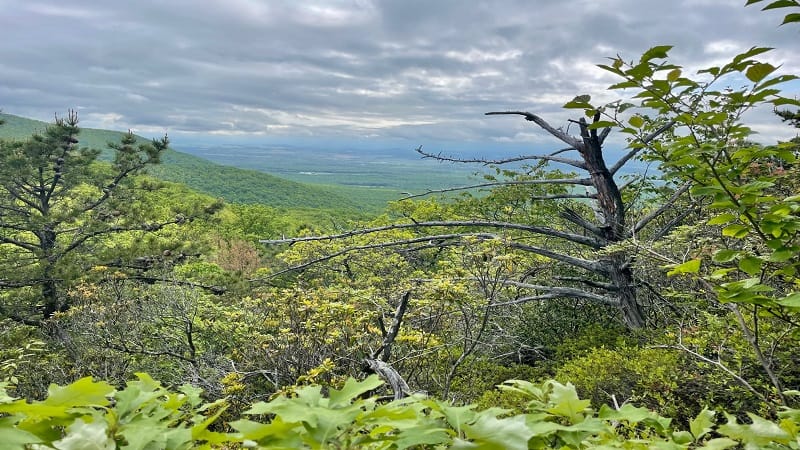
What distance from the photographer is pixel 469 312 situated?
6773 millimetres

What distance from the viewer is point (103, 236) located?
17125 millimetres

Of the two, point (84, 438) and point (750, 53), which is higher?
point (750, 53)

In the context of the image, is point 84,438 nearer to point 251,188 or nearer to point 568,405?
point 568,405

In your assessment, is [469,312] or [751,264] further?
[469,312]

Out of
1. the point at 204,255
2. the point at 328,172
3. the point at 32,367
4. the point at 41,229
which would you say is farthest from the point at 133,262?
the point at 328,172

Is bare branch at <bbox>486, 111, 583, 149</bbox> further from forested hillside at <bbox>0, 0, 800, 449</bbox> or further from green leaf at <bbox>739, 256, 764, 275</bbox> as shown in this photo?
green leaf at <bbox>739, 256, 764, 275</bbox>

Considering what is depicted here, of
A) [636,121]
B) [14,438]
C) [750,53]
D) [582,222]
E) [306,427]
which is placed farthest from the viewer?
[582,222]

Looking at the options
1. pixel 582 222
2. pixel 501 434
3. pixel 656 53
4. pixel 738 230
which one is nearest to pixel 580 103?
pixel 656 53

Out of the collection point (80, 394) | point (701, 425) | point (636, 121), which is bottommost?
point (701, 425)

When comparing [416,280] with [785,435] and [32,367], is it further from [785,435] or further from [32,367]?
[32,367]

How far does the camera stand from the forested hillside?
997mm

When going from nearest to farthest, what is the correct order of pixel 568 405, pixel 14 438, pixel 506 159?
1. pixel 14 438
2. pixel 568 405
3. pixel 506 159

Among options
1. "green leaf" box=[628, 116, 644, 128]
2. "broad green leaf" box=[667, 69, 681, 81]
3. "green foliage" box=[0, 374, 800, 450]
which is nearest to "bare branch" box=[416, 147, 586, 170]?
"green leaf" box=[628, 116, 644, 128]

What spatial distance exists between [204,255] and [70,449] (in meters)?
16.3
